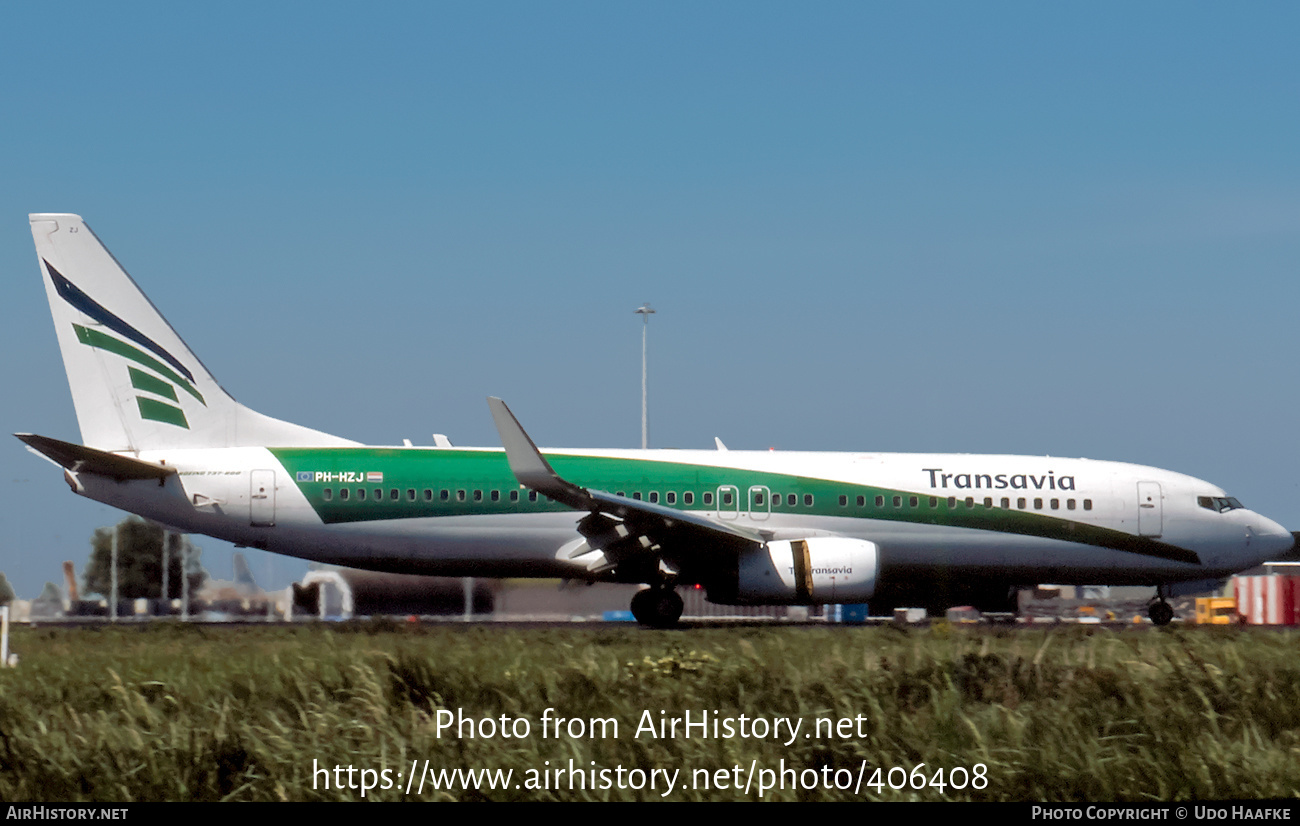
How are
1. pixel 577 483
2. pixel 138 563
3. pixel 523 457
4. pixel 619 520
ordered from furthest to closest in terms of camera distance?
pixel 138 563
pixel 577 483
pixel 619 520
pixel 523 457

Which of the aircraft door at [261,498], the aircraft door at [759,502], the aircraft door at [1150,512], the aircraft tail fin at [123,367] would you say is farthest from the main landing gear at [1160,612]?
the aircraft door at [261,498]

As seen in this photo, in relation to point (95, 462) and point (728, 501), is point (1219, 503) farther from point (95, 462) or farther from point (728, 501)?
point (95, 462)

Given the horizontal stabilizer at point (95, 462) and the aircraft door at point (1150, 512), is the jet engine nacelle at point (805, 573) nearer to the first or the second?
the aircraft door at point (1150, 512)

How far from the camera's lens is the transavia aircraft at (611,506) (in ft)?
70.9

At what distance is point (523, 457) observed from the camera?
19.8m

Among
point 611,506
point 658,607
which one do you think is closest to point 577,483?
point 611,506

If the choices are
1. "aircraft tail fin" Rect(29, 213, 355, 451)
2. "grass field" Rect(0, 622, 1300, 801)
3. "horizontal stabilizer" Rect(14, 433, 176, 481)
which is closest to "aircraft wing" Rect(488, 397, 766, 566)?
"aircraft tail fin" Rect(29, 213, 355, 451)

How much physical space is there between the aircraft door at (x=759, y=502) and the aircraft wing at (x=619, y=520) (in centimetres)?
35

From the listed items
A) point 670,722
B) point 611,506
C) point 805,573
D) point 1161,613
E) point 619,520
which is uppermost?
point 611,506

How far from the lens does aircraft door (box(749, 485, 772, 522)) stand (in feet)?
74.6

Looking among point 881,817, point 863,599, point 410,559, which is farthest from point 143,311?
point 881,817

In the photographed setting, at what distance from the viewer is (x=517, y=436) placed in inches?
779

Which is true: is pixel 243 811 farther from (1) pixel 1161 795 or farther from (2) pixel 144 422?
(2) pixel 144 422

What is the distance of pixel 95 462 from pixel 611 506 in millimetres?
8570
